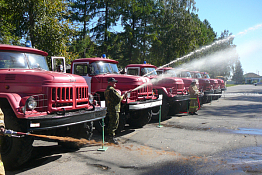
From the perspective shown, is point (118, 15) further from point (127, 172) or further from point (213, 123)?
point (127, 172)

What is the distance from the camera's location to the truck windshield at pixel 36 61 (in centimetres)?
611

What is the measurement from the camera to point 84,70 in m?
8.98

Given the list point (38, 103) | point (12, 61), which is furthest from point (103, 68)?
point (38, 103)

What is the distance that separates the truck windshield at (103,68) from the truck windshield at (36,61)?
2495 millimetres

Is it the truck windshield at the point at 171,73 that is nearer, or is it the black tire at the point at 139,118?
the black tire at the point at 139,118

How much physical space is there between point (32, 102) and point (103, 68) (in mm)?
4417

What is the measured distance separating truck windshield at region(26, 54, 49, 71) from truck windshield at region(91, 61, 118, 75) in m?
2.50

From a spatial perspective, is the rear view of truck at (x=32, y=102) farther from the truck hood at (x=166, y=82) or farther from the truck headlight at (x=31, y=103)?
the truck hood at (x=166, y=82)

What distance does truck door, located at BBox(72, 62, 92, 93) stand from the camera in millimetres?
8680

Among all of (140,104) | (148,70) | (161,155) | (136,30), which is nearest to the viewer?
(161,155)

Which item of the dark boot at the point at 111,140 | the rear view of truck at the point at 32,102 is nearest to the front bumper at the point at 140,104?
the dark boot at the point at 111,140

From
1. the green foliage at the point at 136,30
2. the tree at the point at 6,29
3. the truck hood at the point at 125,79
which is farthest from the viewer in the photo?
the green foliage at the point at 136,30

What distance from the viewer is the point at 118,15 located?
28.8 metres

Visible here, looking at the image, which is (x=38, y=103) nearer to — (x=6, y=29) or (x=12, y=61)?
(x=12, y=61)
